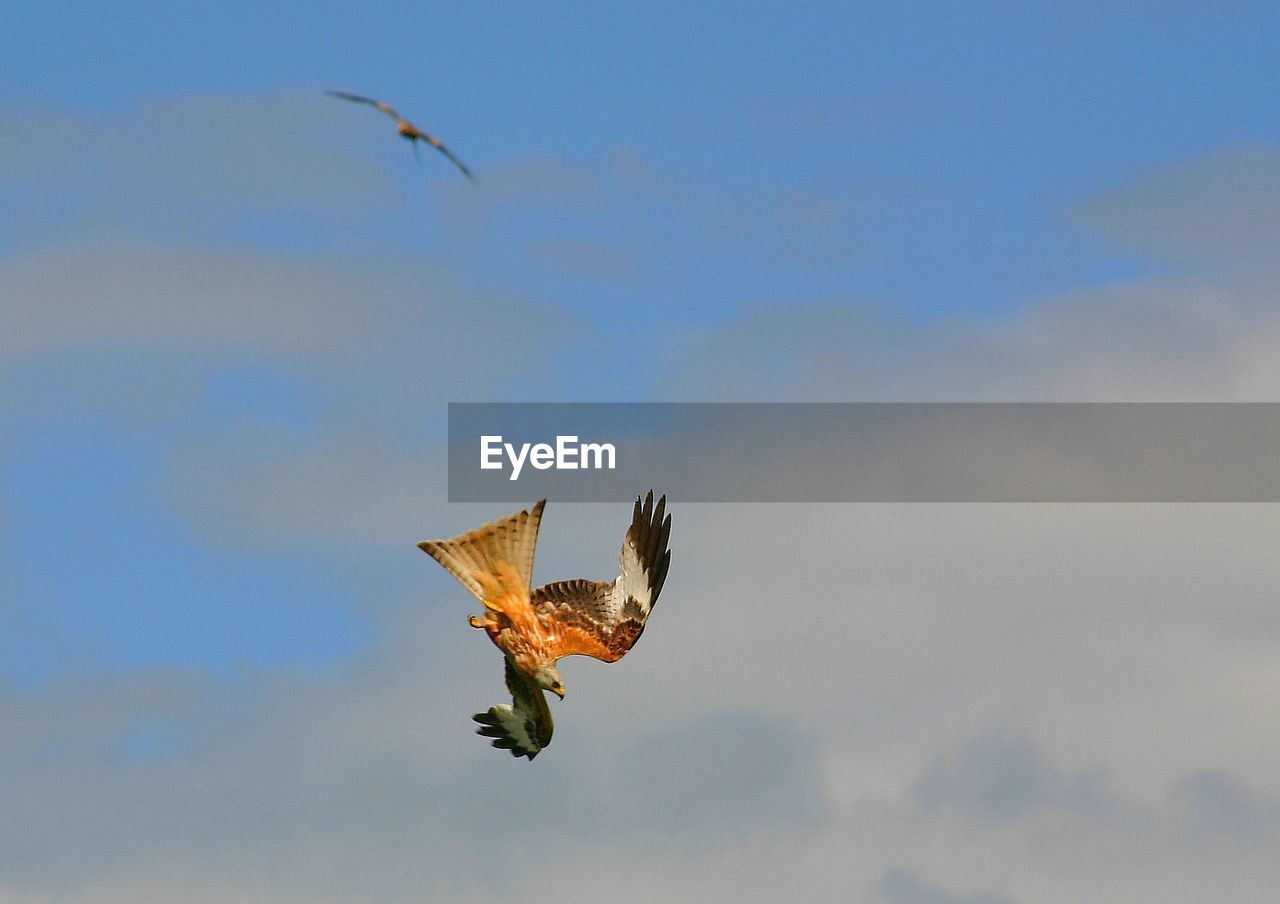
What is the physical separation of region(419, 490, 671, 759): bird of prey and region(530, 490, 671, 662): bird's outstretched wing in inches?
0.7

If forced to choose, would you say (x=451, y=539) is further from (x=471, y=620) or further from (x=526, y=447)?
(x=526, y=447)

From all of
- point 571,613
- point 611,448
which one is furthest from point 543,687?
point 611,448

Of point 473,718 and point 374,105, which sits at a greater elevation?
point 374,105

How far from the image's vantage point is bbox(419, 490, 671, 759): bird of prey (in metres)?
39.3

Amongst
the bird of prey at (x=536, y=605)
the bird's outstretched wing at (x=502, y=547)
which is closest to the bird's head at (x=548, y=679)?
the bird of prey at (x=536, y=605)

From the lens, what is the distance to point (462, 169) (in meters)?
29.4

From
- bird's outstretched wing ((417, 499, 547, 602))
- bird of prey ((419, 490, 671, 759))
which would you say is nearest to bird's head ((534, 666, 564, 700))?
bird of prey ((419, 490, 671, 759))

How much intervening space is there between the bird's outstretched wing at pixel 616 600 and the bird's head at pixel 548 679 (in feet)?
1.18

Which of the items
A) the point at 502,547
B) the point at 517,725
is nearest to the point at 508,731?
the point at 517,725

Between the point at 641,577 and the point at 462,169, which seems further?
the point at 641,577

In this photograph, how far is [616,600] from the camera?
40625 mm

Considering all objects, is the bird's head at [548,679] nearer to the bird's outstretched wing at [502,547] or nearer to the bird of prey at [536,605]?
the bird of prey at [536,605]

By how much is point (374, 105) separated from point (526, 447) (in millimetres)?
12607

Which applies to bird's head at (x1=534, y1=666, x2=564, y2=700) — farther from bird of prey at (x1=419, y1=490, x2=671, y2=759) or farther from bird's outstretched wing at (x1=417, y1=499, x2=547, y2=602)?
bird's outstretched wing at (x1=417, y1=499, x2=547, y2=602)
